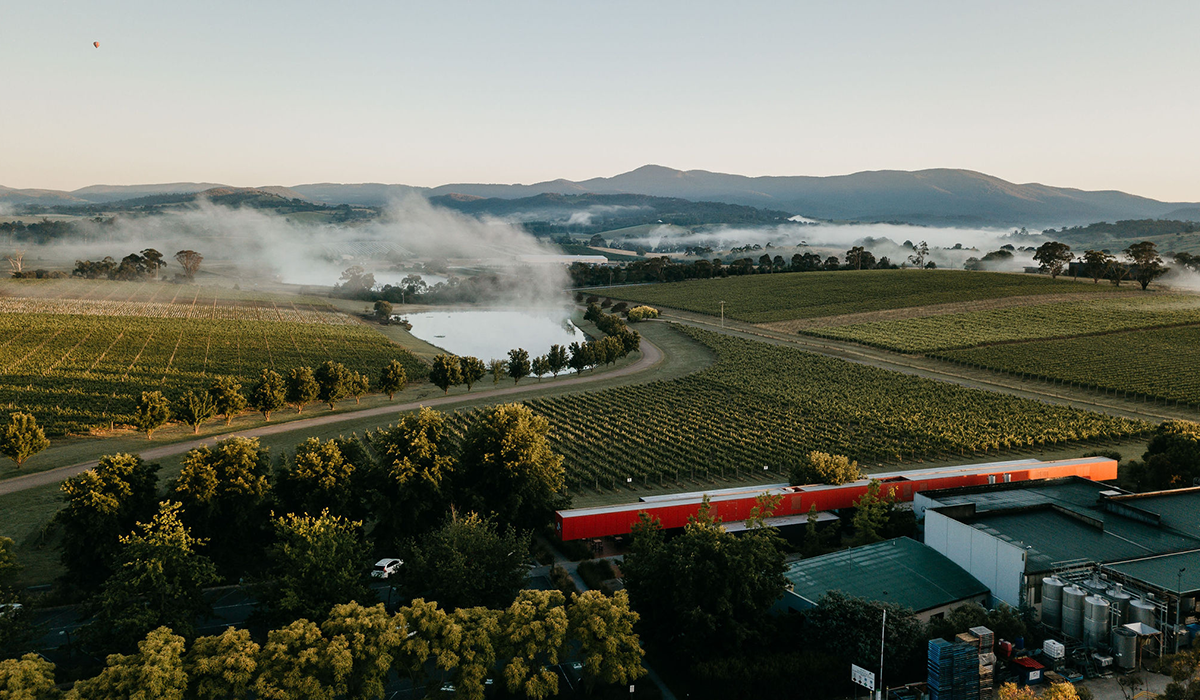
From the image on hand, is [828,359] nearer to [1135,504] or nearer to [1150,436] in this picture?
[1150,436]

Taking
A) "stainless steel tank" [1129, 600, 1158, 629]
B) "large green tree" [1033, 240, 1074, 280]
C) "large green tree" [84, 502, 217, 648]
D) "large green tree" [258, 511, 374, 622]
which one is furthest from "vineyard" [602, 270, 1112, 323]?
"large green tree" [84, 502, 217, 648]

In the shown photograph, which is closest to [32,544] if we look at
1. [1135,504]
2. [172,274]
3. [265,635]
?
[265,635]

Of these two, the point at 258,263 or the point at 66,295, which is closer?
the point at 66,295

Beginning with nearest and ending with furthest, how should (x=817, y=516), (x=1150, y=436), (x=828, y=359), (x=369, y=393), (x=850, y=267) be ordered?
(x=817, y=516) < (x=1150, y=436) < (x=369, y=393) < (x=828, y=359) < (x=850, y=267)

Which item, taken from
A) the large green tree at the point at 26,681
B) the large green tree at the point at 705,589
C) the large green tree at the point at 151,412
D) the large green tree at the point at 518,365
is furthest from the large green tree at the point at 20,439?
the large green tree at the point at 518,365

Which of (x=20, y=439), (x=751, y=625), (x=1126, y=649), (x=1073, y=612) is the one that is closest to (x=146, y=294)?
(x=20, y=439)

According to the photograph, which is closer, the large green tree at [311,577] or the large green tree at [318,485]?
the large green tree at [311,577]

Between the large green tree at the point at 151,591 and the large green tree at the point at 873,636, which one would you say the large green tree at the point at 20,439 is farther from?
the large green tree at the point at 873,636
